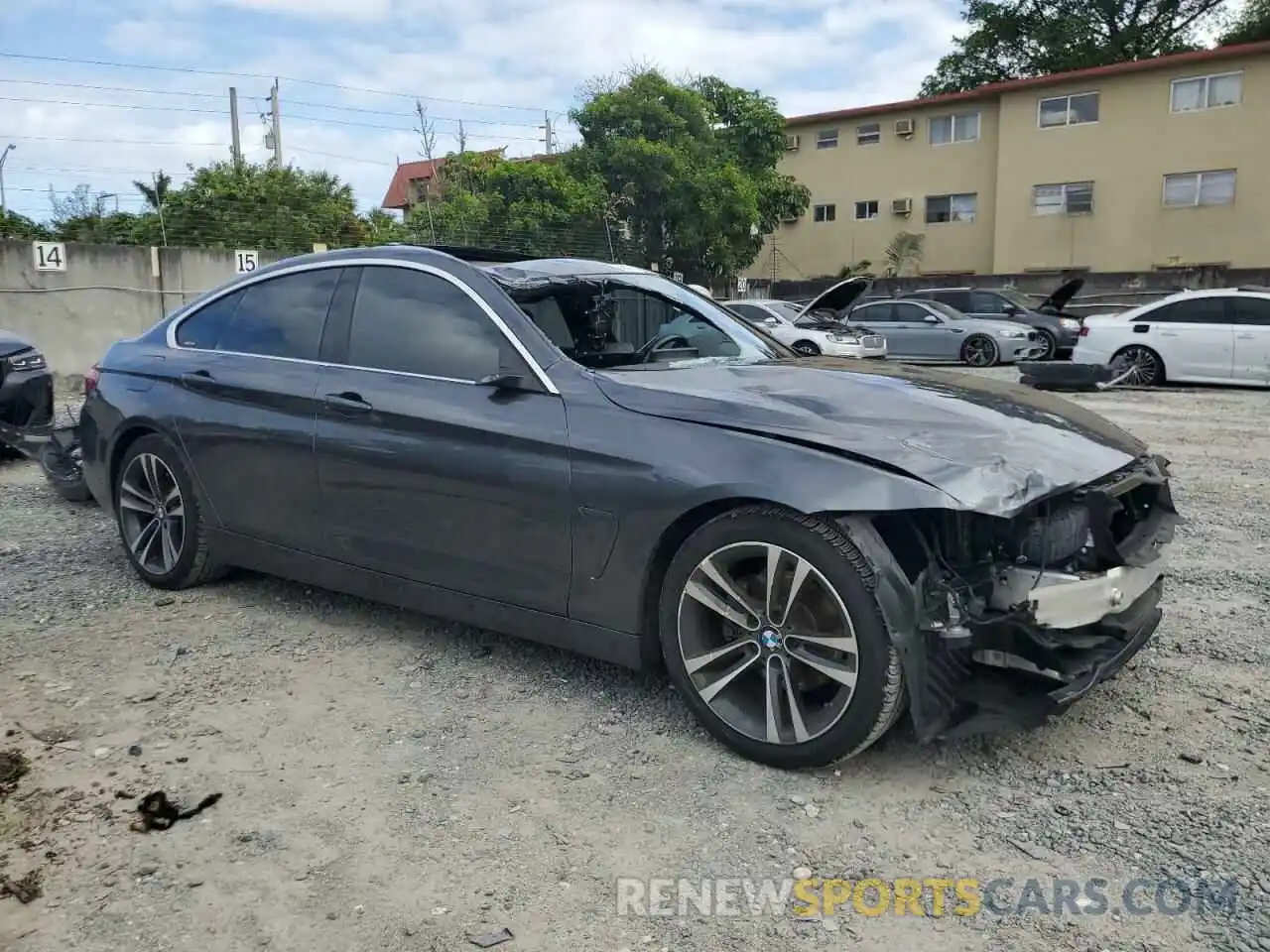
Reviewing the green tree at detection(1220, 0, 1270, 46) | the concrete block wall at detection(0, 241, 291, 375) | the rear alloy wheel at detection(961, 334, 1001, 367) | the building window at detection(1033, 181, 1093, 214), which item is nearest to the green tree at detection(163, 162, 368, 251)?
the concrete block wall at detection(0, 241, 291, 375)

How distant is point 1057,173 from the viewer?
30328 mm

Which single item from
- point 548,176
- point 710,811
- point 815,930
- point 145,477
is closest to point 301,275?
point 145,477

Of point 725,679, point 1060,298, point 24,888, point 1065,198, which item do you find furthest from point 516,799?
point 1065,198

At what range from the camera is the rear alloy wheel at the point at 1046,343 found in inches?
758

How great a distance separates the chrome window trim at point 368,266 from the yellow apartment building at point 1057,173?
29626mm

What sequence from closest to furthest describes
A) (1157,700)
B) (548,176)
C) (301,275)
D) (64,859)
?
(64,859) → (1157,700) → (301,275) → (548,176)

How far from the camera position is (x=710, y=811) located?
2873 millimetres

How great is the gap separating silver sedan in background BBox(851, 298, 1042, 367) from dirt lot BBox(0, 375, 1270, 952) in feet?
51.4

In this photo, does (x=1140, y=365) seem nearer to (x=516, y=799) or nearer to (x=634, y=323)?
(x=634, y=323)

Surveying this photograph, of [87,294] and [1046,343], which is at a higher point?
[87,294]

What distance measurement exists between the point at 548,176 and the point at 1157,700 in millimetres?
21470

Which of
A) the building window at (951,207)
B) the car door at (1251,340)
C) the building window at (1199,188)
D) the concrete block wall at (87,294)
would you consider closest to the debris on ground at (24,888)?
the concrete block wall at (87,294)

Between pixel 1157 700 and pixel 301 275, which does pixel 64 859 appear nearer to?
pixel 301 275

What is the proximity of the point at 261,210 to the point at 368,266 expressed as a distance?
15153mm
